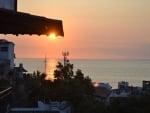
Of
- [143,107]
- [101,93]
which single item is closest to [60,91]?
[143,107]

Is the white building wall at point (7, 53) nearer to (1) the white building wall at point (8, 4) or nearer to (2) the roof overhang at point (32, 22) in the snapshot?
(1) the white building wall at point (8, 4)

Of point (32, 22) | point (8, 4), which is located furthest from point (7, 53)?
point (32, 22)

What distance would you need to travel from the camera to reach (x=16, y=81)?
1753 inches

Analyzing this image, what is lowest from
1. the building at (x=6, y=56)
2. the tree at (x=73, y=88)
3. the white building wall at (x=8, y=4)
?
the tree at (x=73, y=88)

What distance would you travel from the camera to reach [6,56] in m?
54.3

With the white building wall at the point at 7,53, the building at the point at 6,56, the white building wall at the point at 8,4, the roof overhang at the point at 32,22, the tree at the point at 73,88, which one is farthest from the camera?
the white building wall at the point at 7,53

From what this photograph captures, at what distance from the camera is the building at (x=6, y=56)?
48.6m

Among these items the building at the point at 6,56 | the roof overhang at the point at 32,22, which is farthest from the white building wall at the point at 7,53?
the roof overhang at the point at 32,22

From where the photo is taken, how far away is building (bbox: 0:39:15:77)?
4859 cm

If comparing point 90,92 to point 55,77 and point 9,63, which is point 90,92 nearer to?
point 55,77

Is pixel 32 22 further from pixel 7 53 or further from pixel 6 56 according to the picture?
pixel 7 53

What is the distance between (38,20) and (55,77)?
4189 cm

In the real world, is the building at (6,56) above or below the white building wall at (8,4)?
above

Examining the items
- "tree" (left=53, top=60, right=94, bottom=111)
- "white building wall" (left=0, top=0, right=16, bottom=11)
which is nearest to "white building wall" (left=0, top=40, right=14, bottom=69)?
"tree" (left=53, top=60, right=94, bottom=111)
